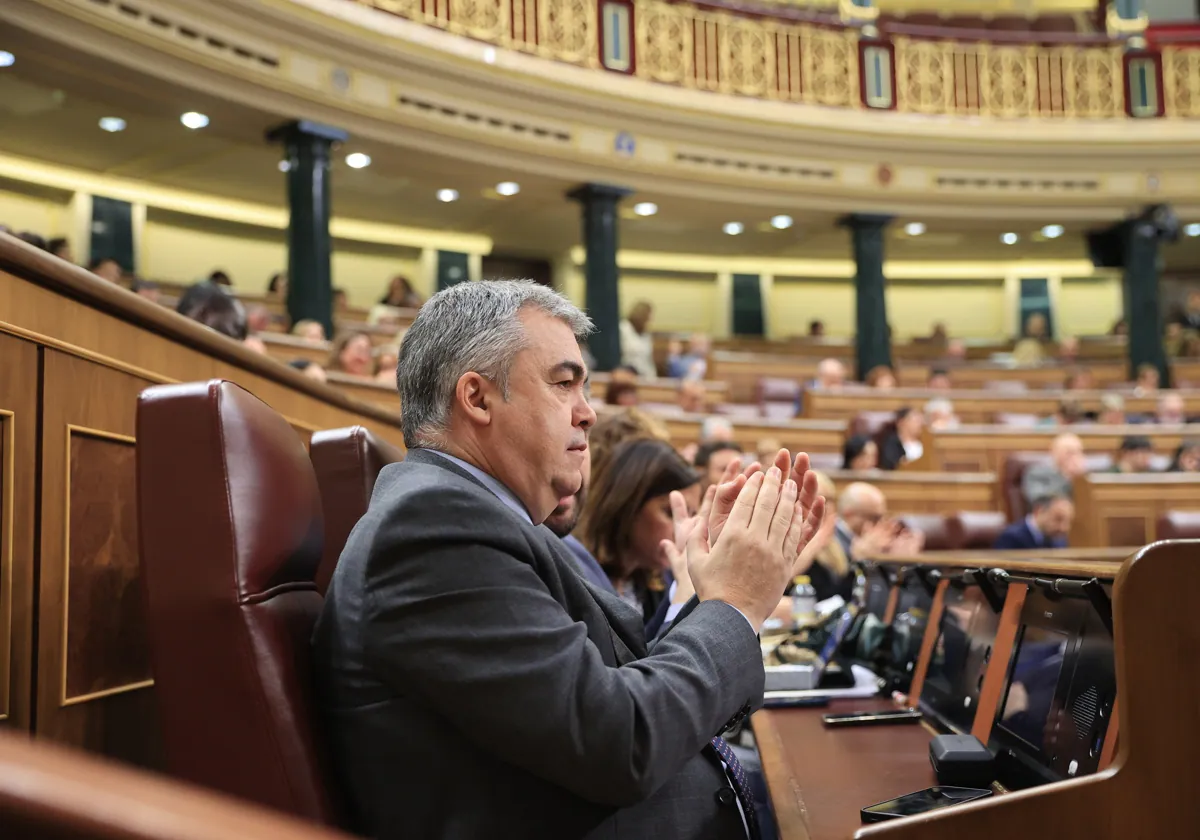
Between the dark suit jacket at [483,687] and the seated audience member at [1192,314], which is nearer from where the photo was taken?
the dark suit jacket at [483,687]

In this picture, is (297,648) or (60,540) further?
(60,540)

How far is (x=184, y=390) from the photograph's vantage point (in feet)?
2.97

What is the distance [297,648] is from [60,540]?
35cm

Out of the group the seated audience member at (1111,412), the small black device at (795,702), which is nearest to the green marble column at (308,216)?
the seated audience member at (1111,412)

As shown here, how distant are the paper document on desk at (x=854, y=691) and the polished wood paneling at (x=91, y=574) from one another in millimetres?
873

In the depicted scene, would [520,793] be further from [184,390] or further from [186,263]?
[186,263]

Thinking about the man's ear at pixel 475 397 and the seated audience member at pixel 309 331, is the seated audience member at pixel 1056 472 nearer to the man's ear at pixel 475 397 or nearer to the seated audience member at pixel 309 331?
the seated audience member at pixel 309 331

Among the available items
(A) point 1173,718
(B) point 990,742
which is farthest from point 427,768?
(B) point 990,742

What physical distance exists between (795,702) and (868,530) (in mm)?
2167

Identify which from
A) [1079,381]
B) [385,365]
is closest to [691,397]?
[385,365]

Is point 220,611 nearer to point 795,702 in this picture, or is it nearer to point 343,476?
point 343,476

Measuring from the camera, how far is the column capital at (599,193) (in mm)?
7703

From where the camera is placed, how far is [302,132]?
6.32 metres

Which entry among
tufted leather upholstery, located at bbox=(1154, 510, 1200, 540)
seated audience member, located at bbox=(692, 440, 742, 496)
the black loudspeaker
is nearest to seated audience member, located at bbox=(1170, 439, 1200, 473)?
tufted leather upholstery, located at bbox=(1154, 510, 1200, 540)
